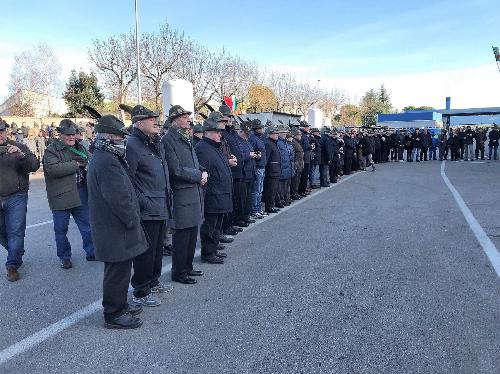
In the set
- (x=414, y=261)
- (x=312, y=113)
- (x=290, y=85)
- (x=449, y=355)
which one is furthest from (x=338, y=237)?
(x=290, y=85)

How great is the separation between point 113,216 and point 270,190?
591cm

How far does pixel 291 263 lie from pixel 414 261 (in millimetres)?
1605

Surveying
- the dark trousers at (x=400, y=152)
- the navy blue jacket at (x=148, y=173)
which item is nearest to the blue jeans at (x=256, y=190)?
the navy blue jacket at (x=148, y=173)

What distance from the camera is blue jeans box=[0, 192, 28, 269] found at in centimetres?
546

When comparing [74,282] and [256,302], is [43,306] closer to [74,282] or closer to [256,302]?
[74,282]

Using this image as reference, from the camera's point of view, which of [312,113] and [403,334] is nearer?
[403,334]

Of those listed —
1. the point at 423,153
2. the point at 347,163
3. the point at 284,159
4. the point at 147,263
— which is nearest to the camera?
the point at 147,263

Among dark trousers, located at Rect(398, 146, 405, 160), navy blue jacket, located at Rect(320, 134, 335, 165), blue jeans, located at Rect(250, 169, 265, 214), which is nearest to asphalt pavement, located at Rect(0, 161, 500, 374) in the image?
blue jeans, located at Rect(250, 169, 265, 214)

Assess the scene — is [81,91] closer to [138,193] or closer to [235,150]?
[235,150]

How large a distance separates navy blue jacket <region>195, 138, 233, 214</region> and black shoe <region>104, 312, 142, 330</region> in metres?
2.08

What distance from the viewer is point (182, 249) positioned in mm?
5141

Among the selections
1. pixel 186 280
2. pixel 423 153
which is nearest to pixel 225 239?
pixel 186 280

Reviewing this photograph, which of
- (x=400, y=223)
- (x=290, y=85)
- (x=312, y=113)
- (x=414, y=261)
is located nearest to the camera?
(x=414, y=261)

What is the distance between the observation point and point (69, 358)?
11.4 ft
